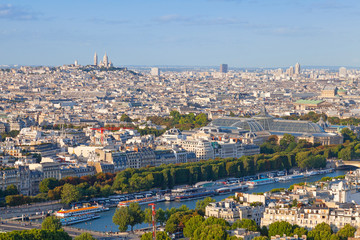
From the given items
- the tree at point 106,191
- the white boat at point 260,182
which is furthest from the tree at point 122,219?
the white boat at point 260,182

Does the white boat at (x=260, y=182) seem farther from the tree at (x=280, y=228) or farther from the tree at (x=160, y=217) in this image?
the tree at (x=280, y=228)

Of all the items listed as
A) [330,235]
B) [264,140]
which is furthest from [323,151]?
[330,235]

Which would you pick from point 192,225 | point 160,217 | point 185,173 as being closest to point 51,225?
point 160,217

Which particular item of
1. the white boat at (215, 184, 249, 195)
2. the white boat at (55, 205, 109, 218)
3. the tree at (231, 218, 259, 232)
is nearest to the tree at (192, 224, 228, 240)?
the tree at (231, 218, 259, 232)

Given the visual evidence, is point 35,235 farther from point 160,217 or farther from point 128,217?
point 160,217

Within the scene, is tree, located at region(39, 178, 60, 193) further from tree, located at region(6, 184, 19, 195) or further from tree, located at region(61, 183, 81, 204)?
tree, located at region(61, 183, 81, 204)

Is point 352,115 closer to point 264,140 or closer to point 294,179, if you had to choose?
point 264,140
